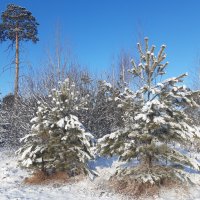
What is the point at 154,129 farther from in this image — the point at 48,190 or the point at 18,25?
the point at 18,25

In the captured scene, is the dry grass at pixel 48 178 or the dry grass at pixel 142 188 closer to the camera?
the dry grass at pixel 142 188

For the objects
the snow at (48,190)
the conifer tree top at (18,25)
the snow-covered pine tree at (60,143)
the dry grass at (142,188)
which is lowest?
the snow at (48,190)

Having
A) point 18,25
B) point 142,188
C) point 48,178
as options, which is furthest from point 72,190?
point 18,25

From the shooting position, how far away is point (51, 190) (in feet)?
32.6

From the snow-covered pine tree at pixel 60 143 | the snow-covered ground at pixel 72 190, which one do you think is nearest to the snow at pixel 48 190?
the snow-covered ground at pixel 72 190

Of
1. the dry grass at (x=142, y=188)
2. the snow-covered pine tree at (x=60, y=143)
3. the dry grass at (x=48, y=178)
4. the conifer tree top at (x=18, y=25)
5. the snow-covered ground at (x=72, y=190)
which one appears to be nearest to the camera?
the snow-covered ground at (x=72, y=190)

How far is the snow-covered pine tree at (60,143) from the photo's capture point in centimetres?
1111

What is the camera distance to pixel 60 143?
11.2 metres

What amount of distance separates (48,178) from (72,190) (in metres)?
1.64

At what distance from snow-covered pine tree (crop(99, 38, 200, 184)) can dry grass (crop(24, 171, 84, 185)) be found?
6.96 feet

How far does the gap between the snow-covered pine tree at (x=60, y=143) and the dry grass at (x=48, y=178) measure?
18 centimetres

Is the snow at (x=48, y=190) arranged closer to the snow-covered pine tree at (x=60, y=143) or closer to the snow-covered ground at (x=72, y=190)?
the snow-covered ground at (x=72, y=190)

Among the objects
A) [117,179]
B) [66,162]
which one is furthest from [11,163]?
[117,179]

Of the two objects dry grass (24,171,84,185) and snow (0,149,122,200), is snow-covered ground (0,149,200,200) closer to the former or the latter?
snow (0,149,122,200)
